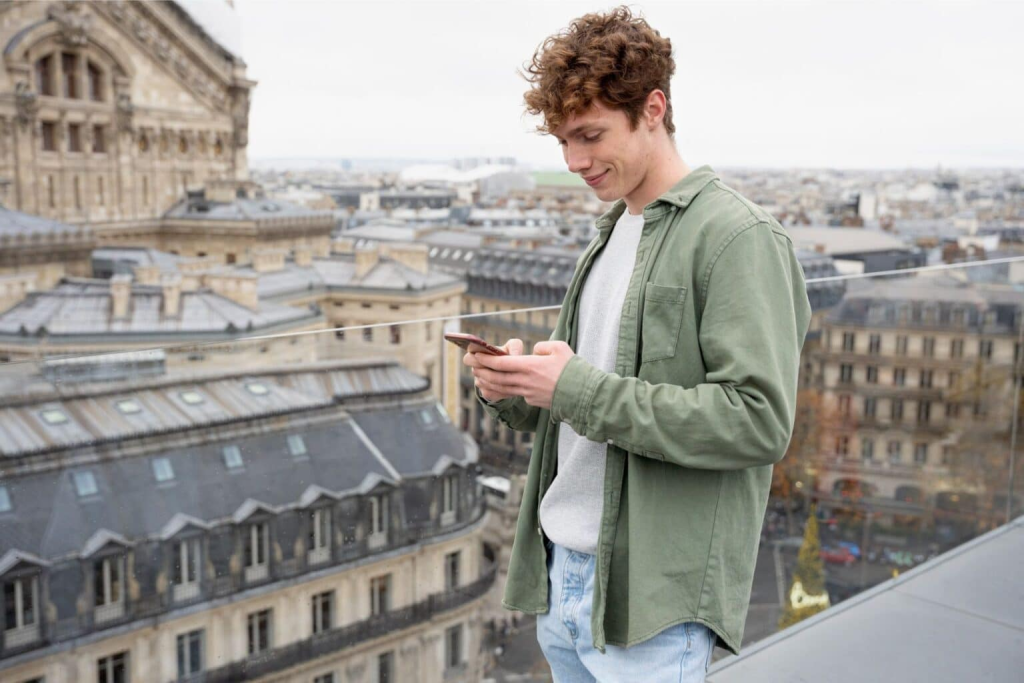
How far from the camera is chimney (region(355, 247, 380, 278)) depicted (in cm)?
2800

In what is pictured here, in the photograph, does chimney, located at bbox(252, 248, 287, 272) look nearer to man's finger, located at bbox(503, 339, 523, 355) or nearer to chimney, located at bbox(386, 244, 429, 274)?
chimney, located at bbox(386, 244, 429, 274)

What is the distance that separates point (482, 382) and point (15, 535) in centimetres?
74

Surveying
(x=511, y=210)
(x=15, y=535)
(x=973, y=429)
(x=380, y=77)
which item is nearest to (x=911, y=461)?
(x=973, y=429)

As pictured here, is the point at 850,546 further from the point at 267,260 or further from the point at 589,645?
the point at 267,260

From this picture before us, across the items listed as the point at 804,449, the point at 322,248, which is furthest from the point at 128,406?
the point at 322,248

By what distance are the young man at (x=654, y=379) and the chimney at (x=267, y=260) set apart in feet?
103

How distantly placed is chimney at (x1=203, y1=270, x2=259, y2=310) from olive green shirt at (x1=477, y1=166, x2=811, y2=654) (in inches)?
1071

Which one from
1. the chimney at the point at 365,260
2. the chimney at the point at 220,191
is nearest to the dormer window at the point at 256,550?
the chimney at the point at 365,260

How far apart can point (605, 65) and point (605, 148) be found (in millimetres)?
74

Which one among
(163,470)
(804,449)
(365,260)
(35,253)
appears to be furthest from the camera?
(365,260)

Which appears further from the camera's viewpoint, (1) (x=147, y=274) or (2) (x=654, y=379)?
(1) (x=147, y=274)

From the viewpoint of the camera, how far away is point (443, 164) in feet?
193

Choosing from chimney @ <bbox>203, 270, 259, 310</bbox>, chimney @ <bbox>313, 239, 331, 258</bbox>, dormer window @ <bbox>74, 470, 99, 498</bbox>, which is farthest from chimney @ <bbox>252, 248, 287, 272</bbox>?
dormer window @ <bbox>74, 470, 99, 498</bbox>

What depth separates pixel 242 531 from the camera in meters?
1.55
